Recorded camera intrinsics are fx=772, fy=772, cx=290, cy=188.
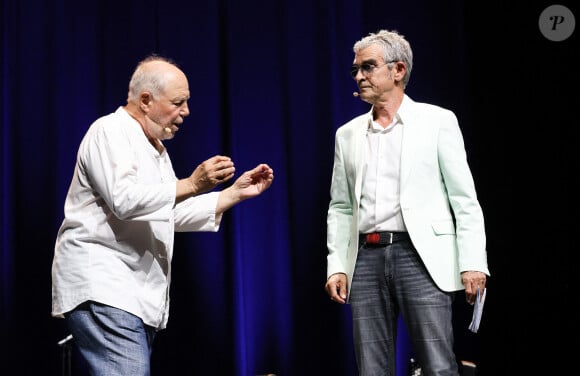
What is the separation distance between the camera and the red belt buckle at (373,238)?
8.18 feet

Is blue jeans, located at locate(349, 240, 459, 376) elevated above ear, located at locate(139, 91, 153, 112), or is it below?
below

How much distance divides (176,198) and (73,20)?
224 centimetres

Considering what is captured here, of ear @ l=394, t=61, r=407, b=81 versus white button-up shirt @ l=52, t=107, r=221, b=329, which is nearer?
white button-up shirt @ l=52, t=107, r=221, b=329

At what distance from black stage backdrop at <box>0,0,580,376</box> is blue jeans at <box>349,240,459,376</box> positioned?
1.50 m

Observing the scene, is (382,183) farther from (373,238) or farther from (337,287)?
(337,287)

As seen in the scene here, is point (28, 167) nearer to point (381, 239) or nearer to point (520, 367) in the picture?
point (381, 239)

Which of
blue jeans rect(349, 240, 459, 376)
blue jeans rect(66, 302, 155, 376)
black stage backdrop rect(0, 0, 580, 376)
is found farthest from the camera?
black stage backdrop rect(0, 0, 580, 376)

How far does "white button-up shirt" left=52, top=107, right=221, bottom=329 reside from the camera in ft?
7.19

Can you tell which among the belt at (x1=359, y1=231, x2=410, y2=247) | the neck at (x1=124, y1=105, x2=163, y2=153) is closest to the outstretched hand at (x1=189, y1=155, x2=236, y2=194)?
the neck at (x1=124, y1=105, x2=163, y2=153)

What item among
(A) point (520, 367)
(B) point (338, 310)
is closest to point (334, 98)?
(B) point (338, 310)

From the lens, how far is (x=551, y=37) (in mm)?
3812

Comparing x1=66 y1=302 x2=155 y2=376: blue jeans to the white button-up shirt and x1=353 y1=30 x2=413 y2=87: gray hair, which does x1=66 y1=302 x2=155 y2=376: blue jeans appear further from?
x1=353 y1=30 x2=413 y2=87: gray hair

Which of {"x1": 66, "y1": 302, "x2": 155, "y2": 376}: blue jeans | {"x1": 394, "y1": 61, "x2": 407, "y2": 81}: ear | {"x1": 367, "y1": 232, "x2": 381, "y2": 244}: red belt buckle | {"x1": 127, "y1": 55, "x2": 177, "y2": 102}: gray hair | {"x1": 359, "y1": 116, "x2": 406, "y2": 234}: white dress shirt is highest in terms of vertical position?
{"x1": 394, "y1": 61, "x2": 407, "y2": 81}: ear

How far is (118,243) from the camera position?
7.46ft
